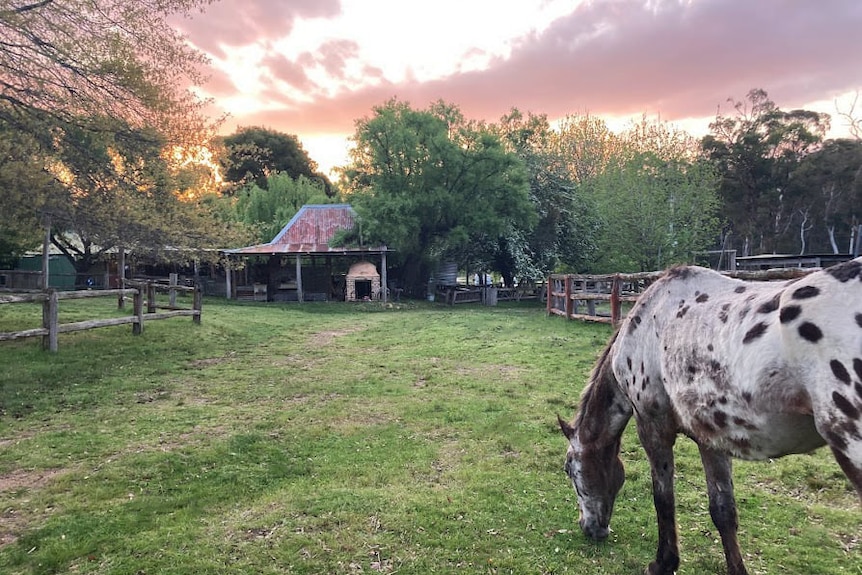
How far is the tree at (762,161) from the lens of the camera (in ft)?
109

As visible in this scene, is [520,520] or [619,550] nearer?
[619,550]

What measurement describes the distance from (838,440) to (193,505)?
155 inches

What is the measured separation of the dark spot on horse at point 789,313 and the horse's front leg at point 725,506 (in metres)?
1.07

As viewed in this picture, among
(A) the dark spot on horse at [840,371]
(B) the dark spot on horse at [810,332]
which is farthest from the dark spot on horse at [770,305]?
(A) the dark spot on horse at [840,371]

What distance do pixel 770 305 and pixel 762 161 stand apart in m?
39.0

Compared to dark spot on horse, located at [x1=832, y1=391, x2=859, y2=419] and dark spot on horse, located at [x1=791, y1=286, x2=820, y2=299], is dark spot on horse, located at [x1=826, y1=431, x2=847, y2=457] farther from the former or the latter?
dark spot on horse, located at [x1=791, y1=286, x2=820, y2=299]

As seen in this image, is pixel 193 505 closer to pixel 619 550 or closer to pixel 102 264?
pixel 619 550

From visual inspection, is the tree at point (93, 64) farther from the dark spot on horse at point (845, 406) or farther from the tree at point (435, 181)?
the tree at point (435, 181)

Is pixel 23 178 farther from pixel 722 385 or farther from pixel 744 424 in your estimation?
pixel 744 424

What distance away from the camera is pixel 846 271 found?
1.93 metres

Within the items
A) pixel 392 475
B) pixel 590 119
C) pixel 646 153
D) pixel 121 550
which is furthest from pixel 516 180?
pixel 121 550

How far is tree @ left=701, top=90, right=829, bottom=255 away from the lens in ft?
109

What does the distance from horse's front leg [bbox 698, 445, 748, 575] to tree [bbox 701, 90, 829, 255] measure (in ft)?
119

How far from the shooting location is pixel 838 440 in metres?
1.78
